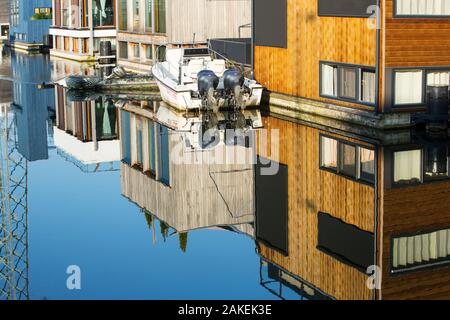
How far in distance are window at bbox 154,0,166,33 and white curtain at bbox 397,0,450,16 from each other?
19.5 metres

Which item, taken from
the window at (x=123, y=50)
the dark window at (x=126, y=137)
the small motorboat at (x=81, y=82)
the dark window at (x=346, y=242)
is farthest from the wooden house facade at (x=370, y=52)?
the window at (x=123, y=50)

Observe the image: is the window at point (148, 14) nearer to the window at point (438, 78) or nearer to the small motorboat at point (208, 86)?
the small motorboat at point (208, 86)

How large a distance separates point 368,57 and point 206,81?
21.0 feet

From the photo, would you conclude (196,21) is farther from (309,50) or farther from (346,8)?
(346,8)

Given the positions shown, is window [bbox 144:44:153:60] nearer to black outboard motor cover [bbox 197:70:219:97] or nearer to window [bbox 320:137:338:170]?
black outboard motor cover [bbox 197:70:219:97]

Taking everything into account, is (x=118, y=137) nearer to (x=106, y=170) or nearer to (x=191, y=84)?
(x=191, y=84)

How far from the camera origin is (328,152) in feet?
69.2

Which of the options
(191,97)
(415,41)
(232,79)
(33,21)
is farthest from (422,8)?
(33,21)

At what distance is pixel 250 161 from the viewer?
69.4ft

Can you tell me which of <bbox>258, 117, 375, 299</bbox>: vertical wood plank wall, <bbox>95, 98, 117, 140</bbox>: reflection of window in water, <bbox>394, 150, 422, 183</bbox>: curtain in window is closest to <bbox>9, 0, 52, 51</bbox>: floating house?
<bbox>95, 98, 117, 140</bbox>: reflection of window in water

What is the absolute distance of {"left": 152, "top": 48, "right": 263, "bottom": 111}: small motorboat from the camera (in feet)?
99.3

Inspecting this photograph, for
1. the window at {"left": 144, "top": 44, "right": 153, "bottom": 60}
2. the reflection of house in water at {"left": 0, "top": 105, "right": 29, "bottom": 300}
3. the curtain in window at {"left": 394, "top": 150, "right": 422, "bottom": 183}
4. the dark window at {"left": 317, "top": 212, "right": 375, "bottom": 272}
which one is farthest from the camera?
the window at {"left": 144, "top": 44, "right": 153, "bottom": 60}

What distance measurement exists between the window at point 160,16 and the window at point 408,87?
19.8m
